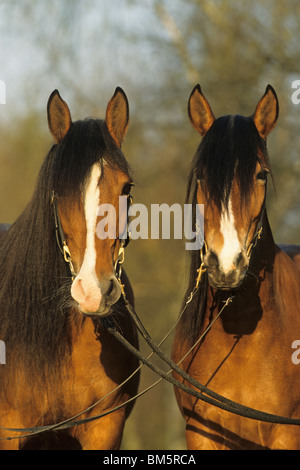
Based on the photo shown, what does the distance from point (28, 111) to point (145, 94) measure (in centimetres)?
197

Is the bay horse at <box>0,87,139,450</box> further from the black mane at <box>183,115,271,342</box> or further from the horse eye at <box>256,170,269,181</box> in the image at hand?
the horse eye at <box>256,170,269,181</box>

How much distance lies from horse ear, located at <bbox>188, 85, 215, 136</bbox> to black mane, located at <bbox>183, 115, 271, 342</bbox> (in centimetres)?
13

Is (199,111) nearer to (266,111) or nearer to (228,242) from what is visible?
(266,111)

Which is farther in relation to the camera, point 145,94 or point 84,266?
point 145,94

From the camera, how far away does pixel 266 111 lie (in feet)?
15.8

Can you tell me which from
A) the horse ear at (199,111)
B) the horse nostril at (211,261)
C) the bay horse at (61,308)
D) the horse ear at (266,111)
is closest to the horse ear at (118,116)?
the bay horse at (61,308)

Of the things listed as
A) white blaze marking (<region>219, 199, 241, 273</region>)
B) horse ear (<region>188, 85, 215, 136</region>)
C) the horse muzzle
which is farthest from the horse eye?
the horse muzzle

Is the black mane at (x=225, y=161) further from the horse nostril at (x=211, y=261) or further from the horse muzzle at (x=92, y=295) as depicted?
the horse muzzle at (x=92, y=295)

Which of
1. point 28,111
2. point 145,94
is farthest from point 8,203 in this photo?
point 145,94

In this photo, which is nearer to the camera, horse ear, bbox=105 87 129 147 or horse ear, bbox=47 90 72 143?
horse ear, bbox=47 90 72 143

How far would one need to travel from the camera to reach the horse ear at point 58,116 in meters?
4.55

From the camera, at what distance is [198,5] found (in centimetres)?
1170

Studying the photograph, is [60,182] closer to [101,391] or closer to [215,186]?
[215,186]

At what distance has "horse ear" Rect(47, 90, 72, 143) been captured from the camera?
179 inches
